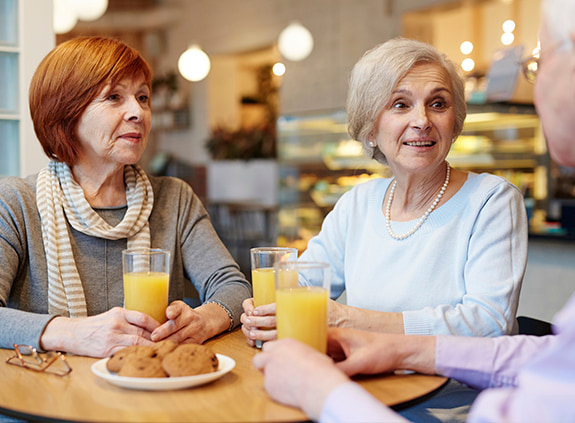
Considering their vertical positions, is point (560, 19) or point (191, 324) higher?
point (560, 19)

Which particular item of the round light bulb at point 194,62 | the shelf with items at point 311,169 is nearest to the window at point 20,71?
the shelf with items at point 311,169

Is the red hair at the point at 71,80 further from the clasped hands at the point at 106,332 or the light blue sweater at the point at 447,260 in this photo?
the light blue sweater at the point at 447,260

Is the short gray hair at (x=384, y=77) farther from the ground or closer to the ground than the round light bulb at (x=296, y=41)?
closer to the ground

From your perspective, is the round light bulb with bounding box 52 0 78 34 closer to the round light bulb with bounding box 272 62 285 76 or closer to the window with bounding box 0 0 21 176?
the round light bulb with bounding box 272 62 285 76

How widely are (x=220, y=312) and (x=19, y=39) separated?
156 cm

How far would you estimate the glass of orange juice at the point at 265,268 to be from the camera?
1524mm

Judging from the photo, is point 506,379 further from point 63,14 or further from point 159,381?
point 63,14

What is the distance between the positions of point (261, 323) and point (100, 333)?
39cm

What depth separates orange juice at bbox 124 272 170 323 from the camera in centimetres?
153

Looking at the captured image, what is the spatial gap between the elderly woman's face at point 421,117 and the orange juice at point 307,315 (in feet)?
2.56

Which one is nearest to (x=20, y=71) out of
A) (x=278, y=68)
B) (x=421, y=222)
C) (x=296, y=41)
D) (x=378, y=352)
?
(x=421, y=222)

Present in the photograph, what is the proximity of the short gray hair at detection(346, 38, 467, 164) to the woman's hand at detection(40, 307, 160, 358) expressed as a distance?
0.96 meters

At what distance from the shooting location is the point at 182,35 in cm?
1127

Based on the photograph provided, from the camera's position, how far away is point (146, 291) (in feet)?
5.04
